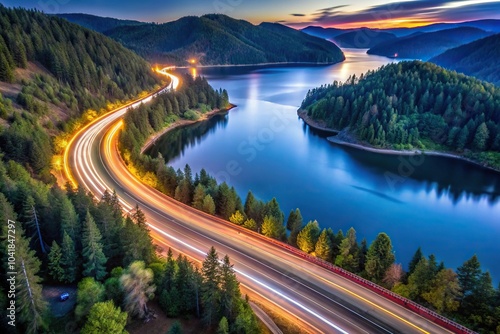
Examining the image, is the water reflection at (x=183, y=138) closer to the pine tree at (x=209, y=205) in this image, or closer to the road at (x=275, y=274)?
the road at (x=275, y=274)

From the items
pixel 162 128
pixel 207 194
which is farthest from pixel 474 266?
pixel 162 128

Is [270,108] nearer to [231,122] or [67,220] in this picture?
[231,122]

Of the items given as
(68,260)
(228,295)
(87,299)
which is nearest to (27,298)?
(87,299)

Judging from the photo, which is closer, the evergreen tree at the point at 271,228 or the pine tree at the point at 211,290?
the pine tree at the point at 211,290

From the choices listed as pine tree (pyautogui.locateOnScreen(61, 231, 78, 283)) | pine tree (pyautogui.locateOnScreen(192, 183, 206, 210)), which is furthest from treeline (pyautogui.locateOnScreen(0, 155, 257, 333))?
pine tree (pyautogui.locateOnScreen(192, 183, 206, 210))

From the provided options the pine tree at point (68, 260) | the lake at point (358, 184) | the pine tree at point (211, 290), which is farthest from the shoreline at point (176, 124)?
the pine tree at point (211, 290)

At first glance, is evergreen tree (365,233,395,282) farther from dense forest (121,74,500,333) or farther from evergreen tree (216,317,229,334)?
evergreen tree (216,317,229,334)
